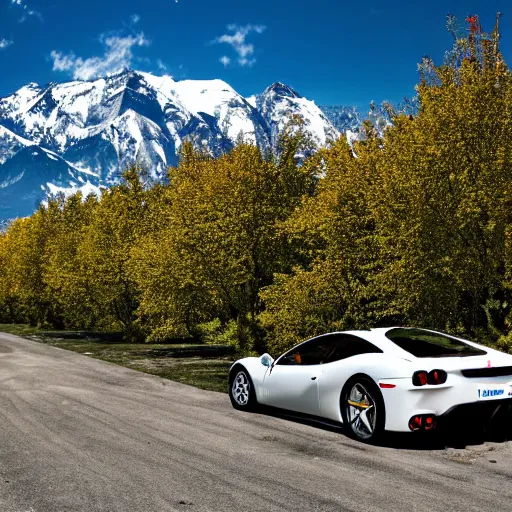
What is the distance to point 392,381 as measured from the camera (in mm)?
6621

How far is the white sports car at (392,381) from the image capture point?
650 centimetres

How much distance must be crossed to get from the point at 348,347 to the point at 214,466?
2.54 meters

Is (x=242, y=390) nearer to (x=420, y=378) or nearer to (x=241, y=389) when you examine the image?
(x=241, y=389)

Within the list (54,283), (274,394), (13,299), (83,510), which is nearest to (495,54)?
(274,394)

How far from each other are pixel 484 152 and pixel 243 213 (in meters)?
8.62

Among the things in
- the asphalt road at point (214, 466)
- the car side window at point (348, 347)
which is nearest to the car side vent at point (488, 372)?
the asphalt road at point (214, 466)

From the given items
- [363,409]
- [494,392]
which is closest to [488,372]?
[494,392]

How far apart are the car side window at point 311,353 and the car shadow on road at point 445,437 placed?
2.47ft

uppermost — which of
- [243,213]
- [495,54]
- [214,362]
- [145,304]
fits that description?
[495,54]

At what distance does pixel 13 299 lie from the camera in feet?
186

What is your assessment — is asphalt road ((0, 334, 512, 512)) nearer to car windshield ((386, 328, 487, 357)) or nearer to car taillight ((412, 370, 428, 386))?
car taillight ((412, 370, 428, 386))

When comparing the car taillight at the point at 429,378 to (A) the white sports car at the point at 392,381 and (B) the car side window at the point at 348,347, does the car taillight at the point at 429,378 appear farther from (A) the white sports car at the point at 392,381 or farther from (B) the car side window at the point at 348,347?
(B) the car side window at the point at 348,347

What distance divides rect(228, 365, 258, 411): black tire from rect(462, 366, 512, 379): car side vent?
3440mm

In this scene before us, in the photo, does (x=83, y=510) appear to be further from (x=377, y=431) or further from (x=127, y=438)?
(x=377, y=431)
